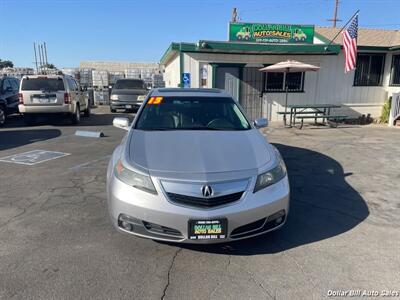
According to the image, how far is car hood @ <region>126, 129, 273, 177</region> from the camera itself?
307 centimetres

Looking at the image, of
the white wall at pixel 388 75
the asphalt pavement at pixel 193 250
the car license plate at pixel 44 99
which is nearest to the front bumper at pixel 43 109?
the car license plate at pixel 44 99

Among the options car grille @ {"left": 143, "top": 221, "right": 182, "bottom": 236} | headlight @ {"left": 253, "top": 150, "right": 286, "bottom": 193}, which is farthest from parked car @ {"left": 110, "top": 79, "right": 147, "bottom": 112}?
car grille @ {"left": 143, "top": 221, "right": 182, "bottom": 236}

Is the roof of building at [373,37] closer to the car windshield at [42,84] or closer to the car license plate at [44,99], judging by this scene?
the car windshield at [42,84]

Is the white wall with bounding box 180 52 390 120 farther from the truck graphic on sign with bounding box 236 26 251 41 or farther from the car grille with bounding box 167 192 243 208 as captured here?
the car grille with bounding box 167 192 243 208

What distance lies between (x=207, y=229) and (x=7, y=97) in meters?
12.5

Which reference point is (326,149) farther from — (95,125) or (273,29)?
(95,125)

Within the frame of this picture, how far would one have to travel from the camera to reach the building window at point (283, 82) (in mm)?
13230

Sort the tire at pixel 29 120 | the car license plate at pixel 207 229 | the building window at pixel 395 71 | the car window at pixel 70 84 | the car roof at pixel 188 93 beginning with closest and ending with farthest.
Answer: the car license plate at pixel 207 229, the car roof at pixel 188 93, the tire at pixel 29 120, the car window at pixel 70 84, the building window at pixel 395 71

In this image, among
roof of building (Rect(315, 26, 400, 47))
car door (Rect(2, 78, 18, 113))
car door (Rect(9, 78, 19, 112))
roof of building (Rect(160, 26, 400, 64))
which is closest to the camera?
roof of building (Rect(160, 26, 400, 64))

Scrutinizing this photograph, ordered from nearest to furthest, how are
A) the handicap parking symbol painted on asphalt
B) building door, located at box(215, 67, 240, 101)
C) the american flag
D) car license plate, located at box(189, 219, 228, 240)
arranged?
car license plate, located at box(189, 219, 228, 240)
the handicap parking symbol painted on asphalt
the american flag
building door, located at box(215, 67, 240, 101)

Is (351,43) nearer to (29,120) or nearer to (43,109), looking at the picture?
(43,109)

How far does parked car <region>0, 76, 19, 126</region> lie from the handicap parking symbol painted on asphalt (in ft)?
18.0

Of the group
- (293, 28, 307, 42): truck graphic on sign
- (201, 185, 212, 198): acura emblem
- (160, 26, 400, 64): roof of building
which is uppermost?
(293, 28, 307, 42): truck graphic on sign

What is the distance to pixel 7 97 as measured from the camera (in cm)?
1240
